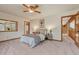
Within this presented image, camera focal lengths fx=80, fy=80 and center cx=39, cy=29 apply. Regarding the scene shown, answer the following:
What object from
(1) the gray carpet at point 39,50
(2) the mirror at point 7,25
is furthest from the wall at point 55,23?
(2) the mirror at point 7,25

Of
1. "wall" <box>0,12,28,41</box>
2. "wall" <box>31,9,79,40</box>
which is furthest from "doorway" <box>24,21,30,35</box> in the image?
"wall" <box>31,9,79,40</box>

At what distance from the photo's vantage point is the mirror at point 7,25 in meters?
5.16

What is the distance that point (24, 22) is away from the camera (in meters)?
7.32

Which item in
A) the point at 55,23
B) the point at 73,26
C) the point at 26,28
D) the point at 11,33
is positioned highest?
the point at 55,23

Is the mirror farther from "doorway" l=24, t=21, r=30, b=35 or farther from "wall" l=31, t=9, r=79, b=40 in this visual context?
"wall" l=31, t=9, r=79, b=40

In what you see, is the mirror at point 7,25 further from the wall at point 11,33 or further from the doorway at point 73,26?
the doorway at point 73,26

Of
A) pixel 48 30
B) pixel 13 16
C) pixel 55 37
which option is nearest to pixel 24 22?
pixel 13 16

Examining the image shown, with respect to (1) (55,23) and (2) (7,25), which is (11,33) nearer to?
(2) (7,25)

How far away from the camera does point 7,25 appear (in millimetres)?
5621

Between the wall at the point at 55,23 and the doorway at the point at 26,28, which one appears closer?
the wall at the point at 55,23

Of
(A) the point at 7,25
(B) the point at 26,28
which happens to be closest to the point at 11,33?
(A) the point at 7,25

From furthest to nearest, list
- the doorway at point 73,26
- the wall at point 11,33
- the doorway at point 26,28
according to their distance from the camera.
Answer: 1. the doorway at point 26,28
2. the wall at point 11,33
3. the doorway at point 73,26
